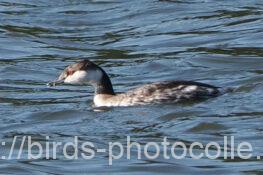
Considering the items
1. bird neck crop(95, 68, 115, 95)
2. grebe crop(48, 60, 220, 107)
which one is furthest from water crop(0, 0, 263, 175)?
bird neck crop(95, 68, 115, 95)

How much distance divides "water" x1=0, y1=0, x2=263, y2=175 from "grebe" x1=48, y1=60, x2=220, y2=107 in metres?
0.14

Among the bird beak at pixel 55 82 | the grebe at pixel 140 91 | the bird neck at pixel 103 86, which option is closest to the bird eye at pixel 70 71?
the grebe at pixel 140 91

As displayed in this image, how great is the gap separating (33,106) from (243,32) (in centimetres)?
642

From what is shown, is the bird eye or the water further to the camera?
the bird eye

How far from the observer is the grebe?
17.7 m

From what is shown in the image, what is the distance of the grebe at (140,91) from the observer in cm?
1770

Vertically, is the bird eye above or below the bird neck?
above

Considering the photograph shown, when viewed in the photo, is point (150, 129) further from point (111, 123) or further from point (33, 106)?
point (33, 106)

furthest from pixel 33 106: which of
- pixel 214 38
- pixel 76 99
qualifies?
pixel 214 38

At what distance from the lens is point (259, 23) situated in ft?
79.7

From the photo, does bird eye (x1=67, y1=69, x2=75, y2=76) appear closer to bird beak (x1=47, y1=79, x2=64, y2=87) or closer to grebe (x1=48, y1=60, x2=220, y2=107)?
grebe (x1=48, y1=60, x2=220, y2=107)

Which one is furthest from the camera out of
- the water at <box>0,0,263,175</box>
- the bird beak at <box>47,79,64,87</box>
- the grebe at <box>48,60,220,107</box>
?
the bird beak at <box>47,79,64,87</box>

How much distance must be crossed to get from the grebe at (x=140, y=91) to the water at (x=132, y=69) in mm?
140

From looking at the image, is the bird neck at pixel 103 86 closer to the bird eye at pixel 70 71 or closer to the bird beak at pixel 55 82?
the bird eye at pixel 70 71
